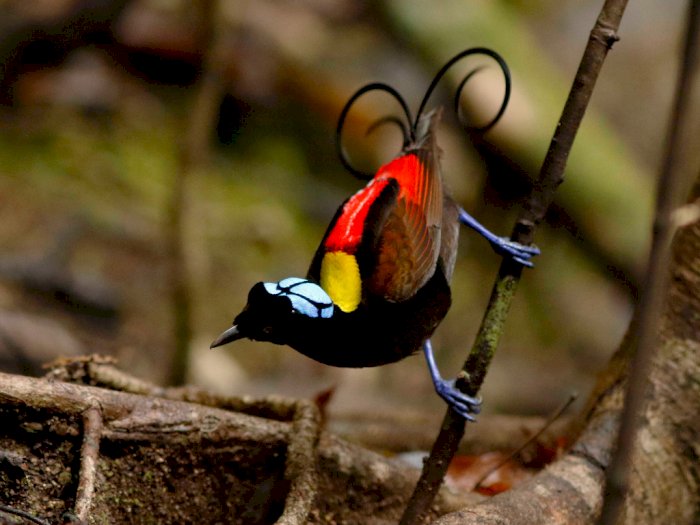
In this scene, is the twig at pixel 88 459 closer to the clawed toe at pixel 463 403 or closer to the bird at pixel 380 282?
the bird at pixel 380 282

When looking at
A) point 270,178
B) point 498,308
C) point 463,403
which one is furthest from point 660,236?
point 270,178

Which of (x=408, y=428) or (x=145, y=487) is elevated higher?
(x=145, y=487)

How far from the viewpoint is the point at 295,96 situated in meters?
7.54

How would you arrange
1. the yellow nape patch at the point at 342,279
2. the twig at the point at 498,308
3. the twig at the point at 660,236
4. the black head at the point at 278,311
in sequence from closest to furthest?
1. the twig at the point at 660,236
2. the twig at the point at 498,308
3. the black head at the point at 278,311
4. the yellow nape patch at the point at 342,279

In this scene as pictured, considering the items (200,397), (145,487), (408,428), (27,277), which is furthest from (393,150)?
(145,487)

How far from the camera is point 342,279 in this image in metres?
2.49

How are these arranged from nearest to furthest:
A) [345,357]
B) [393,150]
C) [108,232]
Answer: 1. [345,357]
2. [108,232]
3. [393,150]

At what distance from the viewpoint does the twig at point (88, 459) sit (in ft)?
6.37

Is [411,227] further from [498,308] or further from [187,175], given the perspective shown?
[187,175]

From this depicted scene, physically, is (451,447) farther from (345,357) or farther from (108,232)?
(108,232)

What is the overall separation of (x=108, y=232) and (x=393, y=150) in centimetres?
252

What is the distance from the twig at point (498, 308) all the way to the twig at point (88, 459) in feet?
2.48

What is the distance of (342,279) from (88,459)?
81cm

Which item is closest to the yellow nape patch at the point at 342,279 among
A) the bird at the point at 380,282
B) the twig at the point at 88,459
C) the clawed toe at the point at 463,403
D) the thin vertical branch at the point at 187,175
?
the bird at the point at 380,282
